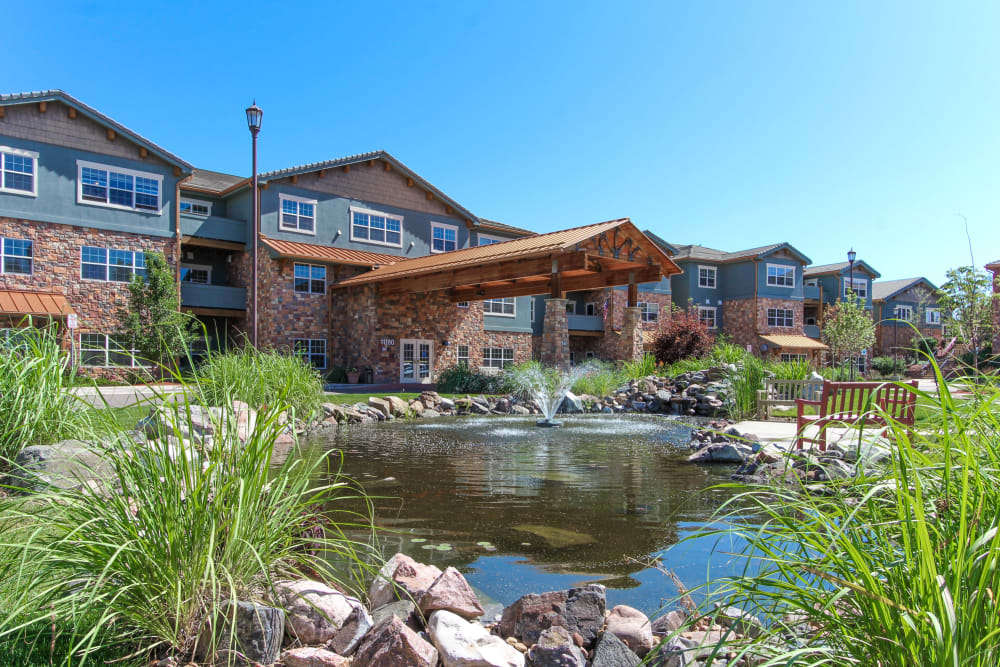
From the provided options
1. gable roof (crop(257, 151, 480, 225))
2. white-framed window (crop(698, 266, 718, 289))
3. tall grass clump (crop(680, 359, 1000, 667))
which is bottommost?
tall grass clump (crop(680, 359, 1000, 667))

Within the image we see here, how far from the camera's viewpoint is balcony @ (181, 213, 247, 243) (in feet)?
74.5

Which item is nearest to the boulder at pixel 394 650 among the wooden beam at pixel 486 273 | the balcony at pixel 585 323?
the wooden beam at pixel 486 273

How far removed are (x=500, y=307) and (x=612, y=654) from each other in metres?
27.0

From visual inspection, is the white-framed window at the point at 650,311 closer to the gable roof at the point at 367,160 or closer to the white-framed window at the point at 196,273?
the gable roof at the point at 367,160

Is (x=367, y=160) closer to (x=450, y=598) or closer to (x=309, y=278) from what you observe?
(x=309, y=278)

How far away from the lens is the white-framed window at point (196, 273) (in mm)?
24797

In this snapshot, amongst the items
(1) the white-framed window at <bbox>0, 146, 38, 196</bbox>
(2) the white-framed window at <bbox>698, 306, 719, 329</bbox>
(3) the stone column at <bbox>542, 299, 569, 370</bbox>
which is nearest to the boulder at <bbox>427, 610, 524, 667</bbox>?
(3) the stone column at <bbox>542, 299, 569, 370</bbox>

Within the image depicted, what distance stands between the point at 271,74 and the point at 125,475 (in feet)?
43.3

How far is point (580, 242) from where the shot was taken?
16656 mm

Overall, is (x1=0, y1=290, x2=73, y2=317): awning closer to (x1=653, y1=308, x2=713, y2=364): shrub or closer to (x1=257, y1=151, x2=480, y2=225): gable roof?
(x1=257, y1=151, x2=480, y2=225): gable roof

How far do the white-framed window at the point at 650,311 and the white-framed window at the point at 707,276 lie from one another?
380 centimetres

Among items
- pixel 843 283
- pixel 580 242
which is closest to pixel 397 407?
pixel 580 242

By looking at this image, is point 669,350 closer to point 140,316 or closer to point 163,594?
point 140,316

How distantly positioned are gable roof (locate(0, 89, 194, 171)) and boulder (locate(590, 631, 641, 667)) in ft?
74.6
